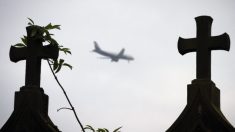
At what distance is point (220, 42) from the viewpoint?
333 inches

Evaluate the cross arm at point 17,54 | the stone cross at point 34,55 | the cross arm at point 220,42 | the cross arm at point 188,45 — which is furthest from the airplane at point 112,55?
the cross arm at point 220,42

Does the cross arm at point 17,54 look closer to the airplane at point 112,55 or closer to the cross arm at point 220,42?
the cross arm at point 220,42

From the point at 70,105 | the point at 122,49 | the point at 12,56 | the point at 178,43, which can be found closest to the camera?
the point at 70,105

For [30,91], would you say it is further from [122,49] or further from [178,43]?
[122,49]

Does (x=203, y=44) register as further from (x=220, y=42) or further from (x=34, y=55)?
(x=34, y=55)

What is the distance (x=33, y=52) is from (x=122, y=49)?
375 ft

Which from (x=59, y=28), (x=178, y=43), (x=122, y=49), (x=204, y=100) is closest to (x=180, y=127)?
(x=204, y=100)

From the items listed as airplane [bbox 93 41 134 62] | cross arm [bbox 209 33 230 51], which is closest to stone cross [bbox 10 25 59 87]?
cross arm [bbox 209 33 230 51]

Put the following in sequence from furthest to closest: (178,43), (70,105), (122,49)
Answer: (122,49)
(178,43)
(70,105)

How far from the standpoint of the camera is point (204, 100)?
8.09 meters

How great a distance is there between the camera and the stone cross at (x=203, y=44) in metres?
8.45

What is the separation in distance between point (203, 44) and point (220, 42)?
27 cm

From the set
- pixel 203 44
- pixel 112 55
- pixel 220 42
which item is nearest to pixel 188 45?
pixel 203 44

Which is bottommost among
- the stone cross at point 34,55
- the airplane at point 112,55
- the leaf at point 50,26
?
the stone cross at point 34,55
